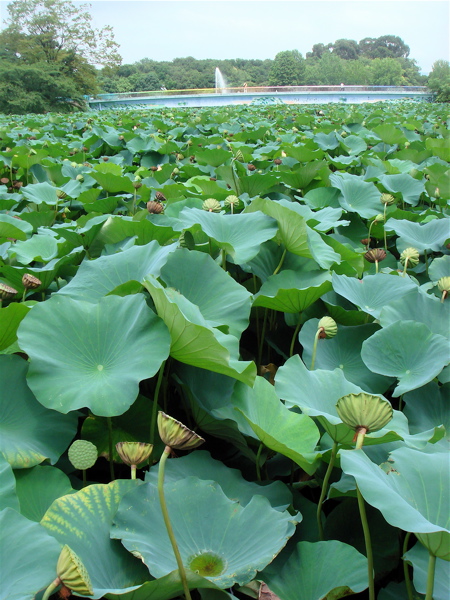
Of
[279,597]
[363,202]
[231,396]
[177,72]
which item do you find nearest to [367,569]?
[279,597]

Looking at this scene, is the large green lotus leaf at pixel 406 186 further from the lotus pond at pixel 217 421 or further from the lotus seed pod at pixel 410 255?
the lotus seed pod at pixel 410 255

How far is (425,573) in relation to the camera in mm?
555

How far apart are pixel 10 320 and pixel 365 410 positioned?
559 millimetres

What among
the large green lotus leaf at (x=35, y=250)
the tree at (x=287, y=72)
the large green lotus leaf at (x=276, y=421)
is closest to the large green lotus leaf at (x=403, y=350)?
the large green lotus leaf at (x=276, y=421)

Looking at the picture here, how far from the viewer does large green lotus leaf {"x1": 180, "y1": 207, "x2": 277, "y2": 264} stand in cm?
107

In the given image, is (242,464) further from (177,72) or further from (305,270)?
(177,72)

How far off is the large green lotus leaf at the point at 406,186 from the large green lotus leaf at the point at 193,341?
1.53 m

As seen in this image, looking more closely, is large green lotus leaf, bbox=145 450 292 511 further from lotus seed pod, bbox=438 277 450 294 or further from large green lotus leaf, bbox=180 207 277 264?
lotus seed pod, bbox=438 277 450 294

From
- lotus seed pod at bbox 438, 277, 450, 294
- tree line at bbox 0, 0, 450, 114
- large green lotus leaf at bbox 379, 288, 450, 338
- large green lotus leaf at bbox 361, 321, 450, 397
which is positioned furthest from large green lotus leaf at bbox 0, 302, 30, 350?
tree line at bbox 0, 0, 450, 114

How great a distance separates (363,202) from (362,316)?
2.69 ft

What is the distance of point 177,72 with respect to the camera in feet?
172

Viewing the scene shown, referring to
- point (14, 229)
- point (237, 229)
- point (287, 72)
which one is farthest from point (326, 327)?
point (287, 72)

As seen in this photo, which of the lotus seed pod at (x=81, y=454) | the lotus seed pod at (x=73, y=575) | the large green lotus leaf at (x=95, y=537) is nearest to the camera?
the lotus seed pod at (x=73, y=575)

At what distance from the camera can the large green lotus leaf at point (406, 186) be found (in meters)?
1.98
